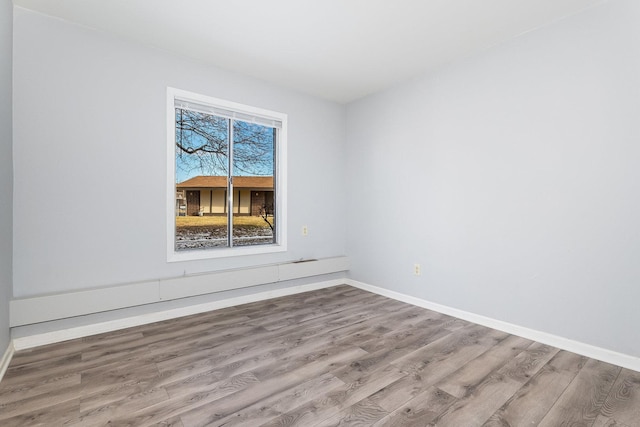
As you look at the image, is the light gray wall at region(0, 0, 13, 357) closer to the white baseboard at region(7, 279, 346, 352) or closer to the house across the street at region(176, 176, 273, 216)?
the white baseboard at region(7, 279, 346, 352)

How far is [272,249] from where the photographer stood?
3.73 meters

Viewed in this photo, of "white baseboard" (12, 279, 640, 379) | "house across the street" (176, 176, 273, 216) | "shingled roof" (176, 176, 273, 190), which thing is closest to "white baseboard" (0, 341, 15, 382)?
"white baseboard" (12, 279, 640, 379)

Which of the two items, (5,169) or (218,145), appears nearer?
(5,169)

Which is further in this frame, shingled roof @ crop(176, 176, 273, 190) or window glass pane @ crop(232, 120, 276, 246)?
window glass pane @ crop(232, 120, 276, 246)

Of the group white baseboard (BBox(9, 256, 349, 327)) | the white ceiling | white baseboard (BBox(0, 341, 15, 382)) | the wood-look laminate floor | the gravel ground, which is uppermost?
the white ceiling

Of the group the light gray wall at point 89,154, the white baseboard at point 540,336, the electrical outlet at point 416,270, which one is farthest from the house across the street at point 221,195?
Result: the white baseboard at point 540,336

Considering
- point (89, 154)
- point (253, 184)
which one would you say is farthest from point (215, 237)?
point (89, 154)

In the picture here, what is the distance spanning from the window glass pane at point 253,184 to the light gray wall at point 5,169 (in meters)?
1.87

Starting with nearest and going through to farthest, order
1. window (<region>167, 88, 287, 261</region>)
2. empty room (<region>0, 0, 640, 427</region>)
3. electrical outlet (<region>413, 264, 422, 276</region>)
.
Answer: empty room (<region>0, 0, 640, 427</region>) → window (<region>167, 88, 287, 261</region>) → electrical outlet (<region>413, 264, 422, 276</region>)

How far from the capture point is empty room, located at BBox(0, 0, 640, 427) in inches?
72.5

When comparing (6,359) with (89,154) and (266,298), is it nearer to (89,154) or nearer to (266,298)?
(89,154)

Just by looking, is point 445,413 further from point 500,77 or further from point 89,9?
point 89,9

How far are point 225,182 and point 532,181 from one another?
308 cm

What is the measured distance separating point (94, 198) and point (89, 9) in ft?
4.92
